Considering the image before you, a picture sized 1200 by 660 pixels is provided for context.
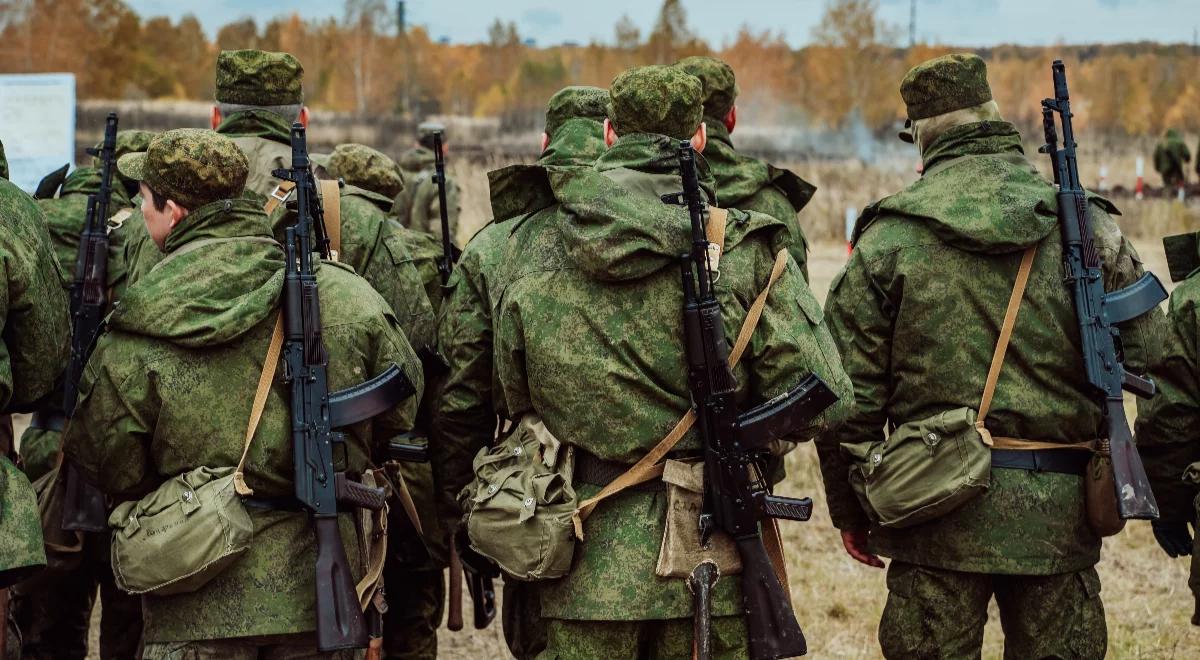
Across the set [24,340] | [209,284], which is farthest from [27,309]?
[209,284]

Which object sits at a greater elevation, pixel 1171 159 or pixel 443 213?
pixel 1171 159

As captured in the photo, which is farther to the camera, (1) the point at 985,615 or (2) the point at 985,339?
(1) the point at 985,615

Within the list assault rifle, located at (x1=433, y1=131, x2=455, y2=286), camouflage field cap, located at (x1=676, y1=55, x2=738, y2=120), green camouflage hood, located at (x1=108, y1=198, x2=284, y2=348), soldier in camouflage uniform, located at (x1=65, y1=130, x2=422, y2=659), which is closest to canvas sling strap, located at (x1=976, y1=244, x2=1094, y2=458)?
camouflage field cap, located at (x1=676, y1=55, x2=738, y2=120)

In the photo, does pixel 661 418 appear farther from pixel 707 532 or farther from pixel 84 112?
pixel 84 112

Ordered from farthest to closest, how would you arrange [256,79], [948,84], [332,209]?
[256,79] < [332,209] < [948,84]

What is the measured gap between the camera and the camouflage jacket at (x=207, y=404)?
400 cm

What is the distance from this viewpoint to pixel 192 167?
161 inches

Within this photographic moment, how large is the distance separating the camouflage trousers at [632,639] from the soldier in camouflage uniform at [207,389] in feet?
2.50

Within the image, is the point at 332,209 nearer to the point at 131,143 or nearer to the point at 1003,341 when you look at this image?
the point at 131,143

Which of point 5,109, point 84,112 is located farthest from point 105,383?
point 84,112

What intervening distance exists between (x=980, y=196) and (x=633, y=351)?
153 centimetres

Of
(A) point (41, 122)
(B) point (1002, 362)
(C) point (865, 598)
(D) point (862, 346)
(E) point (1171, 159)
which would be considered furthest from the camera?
(E) point (1171, 159)

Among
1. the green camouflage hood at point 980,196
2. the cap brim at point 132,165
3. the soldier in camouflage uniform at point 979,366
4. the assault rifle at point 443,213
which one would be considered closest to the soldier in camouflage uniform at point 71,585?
the cap brim at point 132,165

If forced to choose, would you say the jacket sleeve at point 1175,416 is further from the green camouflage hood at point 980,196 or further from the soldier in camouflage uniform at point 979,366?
the green camouflage hood at point 980,196
